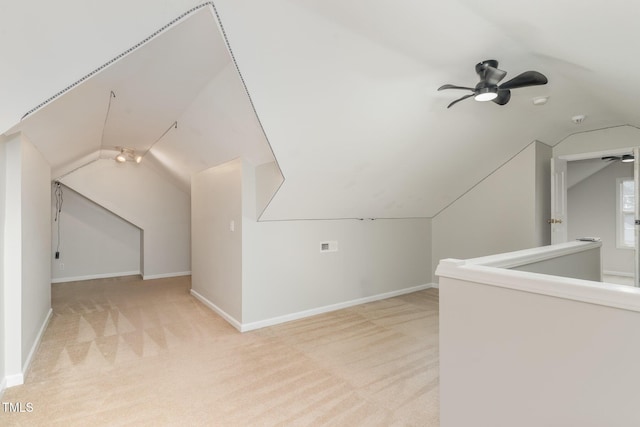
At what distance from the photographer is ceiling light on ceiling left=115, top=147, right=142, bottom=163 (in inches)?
203

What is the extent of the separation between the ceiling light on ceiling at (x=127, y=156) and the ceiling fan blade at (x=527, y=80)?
211 inches

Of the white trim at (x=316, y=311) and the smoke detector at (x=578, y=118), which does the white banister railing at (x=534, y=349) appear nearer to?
the white trim at (x=316, y=311)

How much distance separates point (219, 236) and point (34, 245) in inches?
70.4

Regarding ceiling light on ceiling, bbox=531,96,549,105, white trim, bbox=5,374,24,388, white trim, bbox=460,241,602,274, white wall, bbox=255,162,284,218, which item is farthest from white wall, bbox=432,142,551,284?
white trim, bbox=5,374,24,388

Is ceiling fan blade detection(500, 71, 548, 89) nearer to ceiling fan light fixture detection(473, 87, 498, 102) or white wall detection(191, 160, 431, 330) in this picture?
ceiling fan light fixture detection(473, 87, 498, 102)

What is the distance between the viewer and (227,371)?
8.39ft

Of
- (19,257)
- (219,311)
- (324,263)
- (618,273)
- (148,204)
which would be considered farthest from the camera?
(148,204)

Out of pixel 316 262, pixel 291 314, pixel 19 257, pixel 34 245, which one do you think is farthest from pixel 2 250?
pixel 316 262

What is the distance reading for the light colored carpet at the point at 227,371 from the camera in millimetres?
2014

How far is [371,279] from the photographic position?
183 inches

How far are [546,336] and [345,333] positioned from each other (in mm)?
2275

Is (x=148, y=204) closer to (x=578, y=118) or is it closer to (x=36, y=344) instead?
(x=36, y=344)

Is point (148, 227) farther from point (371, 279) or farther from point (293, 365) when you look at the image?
point (293, 365)

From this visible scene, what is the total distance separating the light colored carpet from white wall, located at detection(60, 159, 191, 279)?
2280 millimetres
